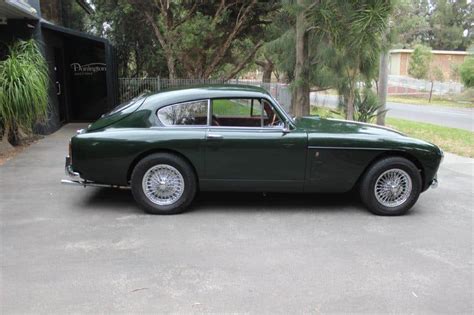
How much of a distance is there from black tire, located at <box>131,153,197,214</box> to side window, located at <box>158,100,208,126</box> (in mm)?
435

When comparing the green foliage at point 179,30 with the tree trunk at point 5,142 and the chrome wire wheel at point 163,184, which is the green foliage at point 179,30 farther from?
the chrome wire wheel at point 163,184

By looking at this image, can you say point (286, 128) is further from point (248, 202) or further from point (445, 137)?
point (445, 137)

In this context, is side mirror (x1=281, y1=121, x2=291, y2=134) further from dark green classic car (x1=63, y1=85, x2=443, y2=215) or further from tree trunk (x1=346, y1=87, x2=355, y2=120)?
tree trunk (x1=346, y1=87, x2=355, y2=120)

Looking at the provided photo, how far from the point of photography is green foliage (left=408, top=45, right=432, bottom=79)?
40.4 m

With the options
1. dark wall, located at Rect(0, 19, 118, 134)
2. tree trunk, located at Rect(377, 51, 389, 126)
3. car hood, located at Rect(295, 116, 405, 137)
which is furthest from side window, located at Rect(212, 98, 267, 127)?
dark wall, located at Rect(0, 19, 118, 134)

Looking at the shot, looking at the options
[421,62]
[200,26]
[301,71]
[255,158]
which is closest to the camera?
[255,158]

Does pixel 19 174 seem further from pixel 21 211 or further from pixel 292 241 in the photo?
pixel 292 241

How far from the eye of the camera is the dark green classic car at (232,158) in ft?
16.8

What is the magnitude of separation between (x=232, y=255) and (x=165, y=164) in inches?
60.2

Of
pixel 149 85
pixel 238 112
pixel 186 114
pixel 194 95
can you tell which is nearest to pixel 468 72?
pixel 149 85

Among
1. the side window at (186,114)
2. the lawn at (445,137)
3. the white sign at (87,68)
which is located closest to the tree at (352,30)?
the lawn at (445,137)

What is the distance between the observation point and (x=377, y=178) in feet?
17.0

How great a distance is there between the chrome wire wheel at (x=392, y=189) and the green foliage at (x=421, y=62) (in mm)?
39115

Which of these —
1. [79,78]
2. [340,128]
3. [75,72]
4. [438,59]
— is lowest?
[340,128]
